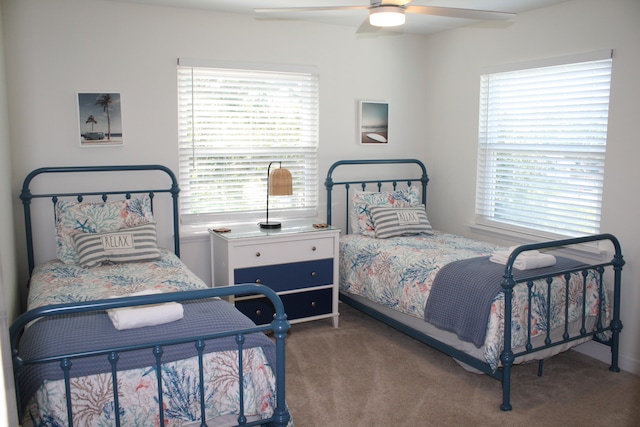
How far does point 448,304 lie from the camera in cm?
319

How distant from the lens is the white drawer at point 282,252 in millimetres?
3754

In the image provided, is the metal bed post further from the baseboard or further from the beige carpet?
the baseboard

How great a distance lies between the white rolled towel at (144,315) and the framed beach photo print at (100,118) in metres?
1.82

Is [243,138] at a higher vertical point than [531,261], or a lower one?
higher

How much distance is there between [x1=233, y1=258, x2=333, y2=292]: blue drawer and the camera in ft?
12.5

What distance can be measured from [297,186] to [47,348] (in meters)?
2.73

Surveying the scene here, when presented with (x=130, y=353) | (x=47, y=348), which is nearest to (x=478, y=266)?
(x=130, y=353)

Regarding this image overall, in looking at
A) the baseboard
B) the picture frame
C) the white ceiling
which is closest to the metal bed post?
the baseboard

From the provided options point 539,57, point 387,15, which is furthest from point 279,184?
point 539,57

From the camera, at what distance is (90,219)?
3471 mm

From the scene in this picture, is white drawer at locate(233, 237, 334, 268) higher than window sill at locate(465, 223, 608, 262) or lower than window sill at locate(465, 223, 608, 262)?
lower

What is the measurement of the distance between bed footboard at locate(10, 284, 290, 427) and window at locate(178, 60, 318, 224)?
2088 mm

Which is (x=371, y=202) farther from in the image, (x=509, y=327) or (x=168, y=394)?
(x=168, y=394)

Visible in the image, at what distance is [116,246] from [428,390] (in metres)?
2.06
